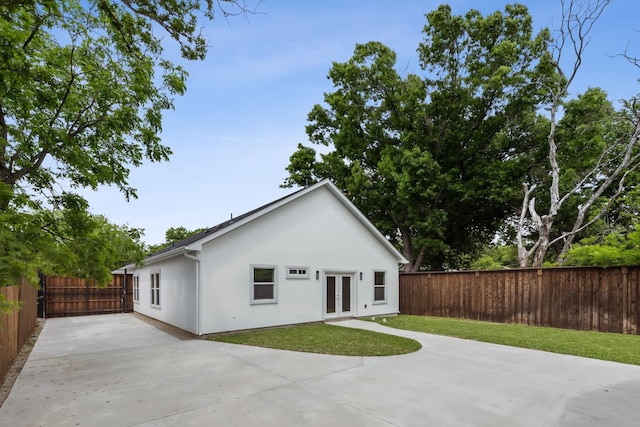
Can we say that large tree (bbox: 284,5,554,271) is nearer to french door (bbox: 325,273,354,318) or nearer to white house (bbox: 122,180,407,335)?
white house (bbox: 122,180,407,335)

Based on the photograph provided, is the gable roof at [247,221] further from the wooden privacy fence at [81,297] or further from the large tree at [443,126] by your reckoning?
the large tree at [443,126]

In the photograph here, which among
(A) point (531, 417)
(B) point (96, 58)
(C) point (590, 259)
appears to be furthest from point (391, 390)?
(C) point (590, 259)

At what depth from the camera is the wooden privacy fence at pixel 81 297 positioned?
14658mm

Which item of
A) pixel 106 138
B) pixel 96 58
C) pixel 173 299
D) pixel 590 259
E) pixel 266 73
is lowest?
pixel 173 299

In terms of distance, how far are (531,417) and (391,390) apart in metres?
1.74

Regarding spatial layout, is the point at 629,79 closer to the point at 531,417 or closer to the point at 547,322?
the point at 547,322

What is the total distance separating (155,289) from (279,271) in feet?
19.6

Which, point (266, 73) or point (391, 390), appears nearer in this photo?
point (391, 390)

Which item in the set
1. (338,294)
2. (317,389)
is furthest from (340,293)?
(317,389)

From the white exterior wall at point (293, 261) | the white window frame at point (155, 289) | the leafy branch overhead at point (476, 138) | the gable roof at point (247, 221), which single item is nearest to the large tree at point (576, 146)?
the leafy branch overhead at point (476, 138)

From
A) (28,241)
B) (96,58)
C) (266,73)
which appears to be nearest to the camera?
(28,241)

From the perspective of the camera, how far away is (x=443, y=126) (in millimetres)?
20312

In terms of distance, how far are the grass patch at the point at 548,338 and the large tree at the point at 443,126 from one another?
8.44 m

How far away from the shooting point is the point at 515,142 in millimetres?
20297
